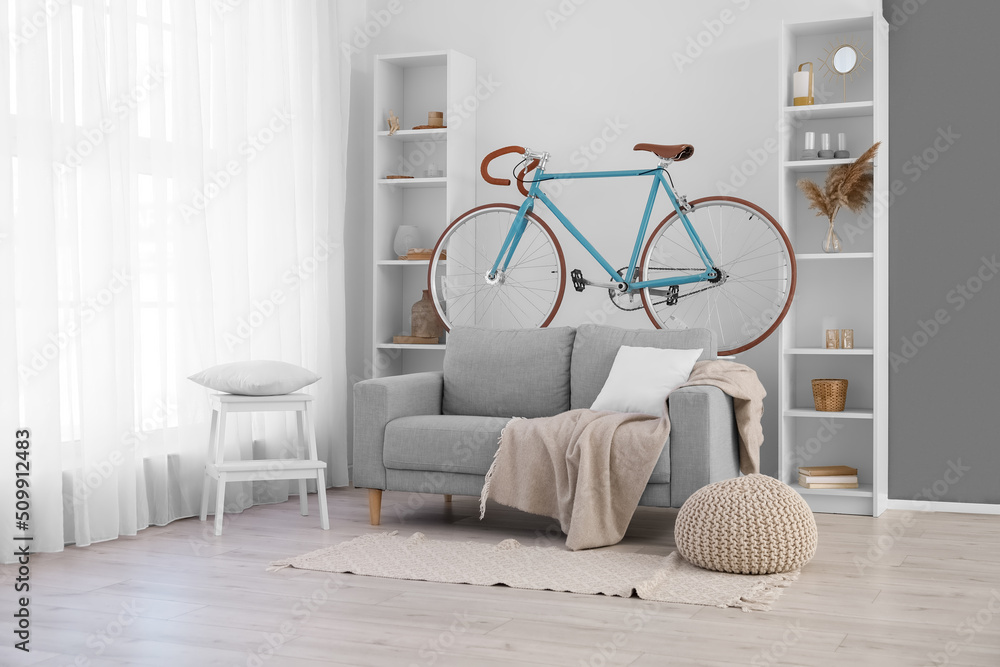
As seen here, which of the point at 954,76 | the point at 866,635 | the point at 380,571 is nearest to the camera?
the point at 866,635

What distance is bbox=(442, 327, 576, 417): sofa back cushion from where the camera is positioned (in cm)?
425

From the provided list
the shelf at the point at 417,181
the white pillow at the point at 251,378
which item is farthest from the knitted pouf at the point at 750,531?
the shelf at the point at 417,181

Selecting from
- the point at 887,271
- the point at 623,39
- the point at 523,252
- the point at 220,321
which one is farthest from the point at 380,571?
the point at 623,39

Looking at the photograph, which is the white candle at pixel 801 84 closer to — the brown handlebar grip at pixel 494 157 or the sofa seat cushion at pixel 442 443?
the brown handlebar grip at pixel 494 157

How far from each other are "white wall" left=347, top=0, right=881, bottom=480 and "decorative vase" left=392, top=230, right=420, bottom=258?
1.03 feet

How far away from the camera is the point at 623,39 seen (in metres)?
4.98

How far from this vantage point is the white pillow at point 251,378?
391 cm

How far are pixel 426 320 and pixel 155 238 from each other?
1.50m

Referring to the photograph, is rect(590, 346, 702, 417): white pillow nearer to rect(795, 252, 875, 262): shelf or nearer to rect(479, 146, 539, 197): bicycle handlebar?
rect(795, 252, 875, 262): shelf

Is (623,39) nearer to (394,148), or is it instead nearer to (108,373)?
(394,148)

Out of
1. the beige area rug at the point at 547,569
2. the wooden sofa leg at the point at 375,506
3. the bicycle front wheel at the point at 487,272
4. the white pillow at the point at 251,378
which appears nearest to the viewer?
the beige area rug at the point at 547,569

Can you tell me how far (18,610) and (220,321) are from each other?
1813 mm

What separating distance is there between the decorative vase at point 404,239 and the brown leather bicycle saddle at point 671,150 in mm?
1305

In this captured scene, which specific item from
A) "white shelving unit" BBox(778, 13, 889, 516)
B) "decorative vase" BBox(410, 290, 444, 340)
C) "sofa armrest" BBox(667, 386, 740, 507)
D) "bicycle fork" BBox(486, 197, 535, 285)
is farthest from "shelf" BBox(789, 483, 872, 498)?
"decorative vase" BBox(410, 290, 444, 340)
